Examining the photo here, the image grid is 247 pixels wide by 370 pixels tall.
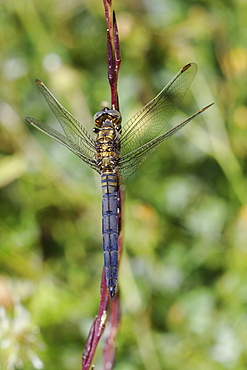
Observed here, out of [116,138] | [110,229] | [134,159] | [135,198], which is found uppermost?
[135,198]

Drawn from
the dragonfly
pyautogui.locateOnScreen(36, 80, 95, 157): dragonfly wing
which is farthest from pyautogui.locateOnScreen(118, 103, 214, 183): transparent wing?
pyautogui.locateOnScreen(36, 80, 95, 157): dragonfly wing

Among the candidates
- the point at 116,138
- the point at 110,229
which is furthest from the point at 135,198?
the point at 110,229

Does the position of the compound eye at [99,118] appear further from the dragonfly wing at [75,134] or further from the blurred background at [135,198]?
the blurred background at [135,198]

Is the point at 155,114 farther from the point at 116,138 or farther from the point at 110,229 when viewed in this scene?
the point at 110,229

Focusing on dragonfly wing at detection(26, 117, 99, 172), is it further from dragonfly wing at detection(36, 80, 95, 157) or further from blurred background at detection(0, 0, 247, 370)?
blurred background at detection(0, 0, 247, 370)

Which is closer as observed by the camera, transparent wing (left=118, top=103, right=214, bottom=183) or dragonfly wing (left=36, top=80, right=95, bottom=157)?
transparent wing (left=118, top=103, right=214, bottom=183)

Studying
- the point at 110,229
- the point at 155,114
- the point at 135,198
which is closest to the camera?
the point at 110,229

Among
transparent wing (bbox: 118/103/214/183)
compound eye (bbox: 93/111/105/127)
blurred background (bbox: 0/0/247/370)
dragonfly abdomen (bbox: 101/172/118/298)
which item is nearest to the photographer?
dragonfly abdomen (bbox: 101/172/118/298)

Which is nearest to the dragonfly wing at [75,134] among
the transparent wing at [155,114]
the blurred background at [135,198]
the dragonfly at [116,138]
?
the dragonfly at [116,138]
